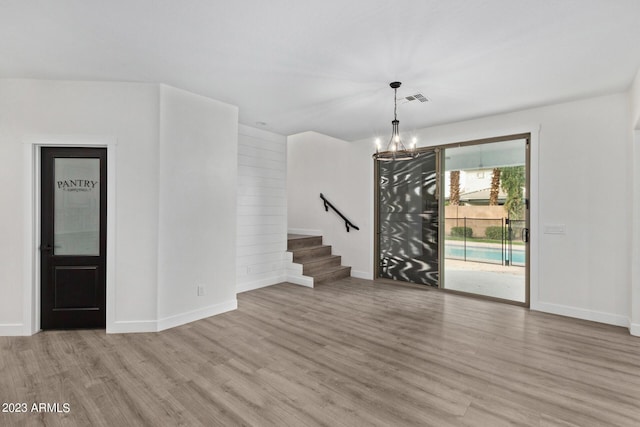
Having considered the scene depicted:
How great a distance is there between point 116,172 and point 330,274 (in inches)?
153

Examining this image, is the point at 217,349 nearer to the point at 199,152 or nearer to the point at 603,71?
the point at 199,152

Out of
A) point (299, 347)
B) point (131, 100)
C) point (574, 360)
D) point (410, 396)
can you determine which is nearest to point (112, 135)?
point (131, 100)

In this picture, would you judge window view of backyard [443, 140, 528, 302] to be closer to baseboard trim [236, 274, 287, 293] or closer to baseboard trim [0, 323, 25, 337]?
baseboard trim [236, 274, 287, 293]

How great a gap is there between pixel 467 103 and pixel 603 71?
4.34ft

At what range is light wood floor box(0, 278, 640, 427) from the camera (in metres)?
2.12

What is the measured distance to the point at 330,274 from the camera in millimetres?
5980

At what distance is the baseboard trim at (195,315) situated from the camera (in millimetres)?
3635

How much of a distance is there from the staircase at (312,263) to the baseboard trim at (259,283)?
6.1 inches

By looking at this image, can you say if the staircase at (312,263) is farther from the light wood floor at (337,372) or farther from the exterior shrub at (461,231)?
the exterior shrub at (461,231)

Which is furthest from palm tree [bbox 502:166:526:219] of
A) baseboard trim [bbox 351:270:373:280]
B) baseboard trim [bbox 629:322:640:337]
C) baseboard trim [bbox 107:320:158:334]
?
baseboard trim [bbox 107:320:158:334]

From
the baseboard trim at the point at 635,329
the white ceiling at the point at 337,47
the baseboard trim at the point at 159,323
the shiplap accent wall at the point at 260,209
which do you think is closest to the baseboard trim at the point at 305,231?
the shiplap accent wall at the point at 260,209

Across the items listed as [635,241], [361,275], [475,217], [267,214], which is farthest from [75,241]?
[635,241]

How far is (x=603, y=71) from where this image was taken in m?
3.18

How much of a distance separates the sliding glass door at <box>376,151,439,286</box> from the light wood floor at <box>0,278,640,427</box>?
1548 mm
